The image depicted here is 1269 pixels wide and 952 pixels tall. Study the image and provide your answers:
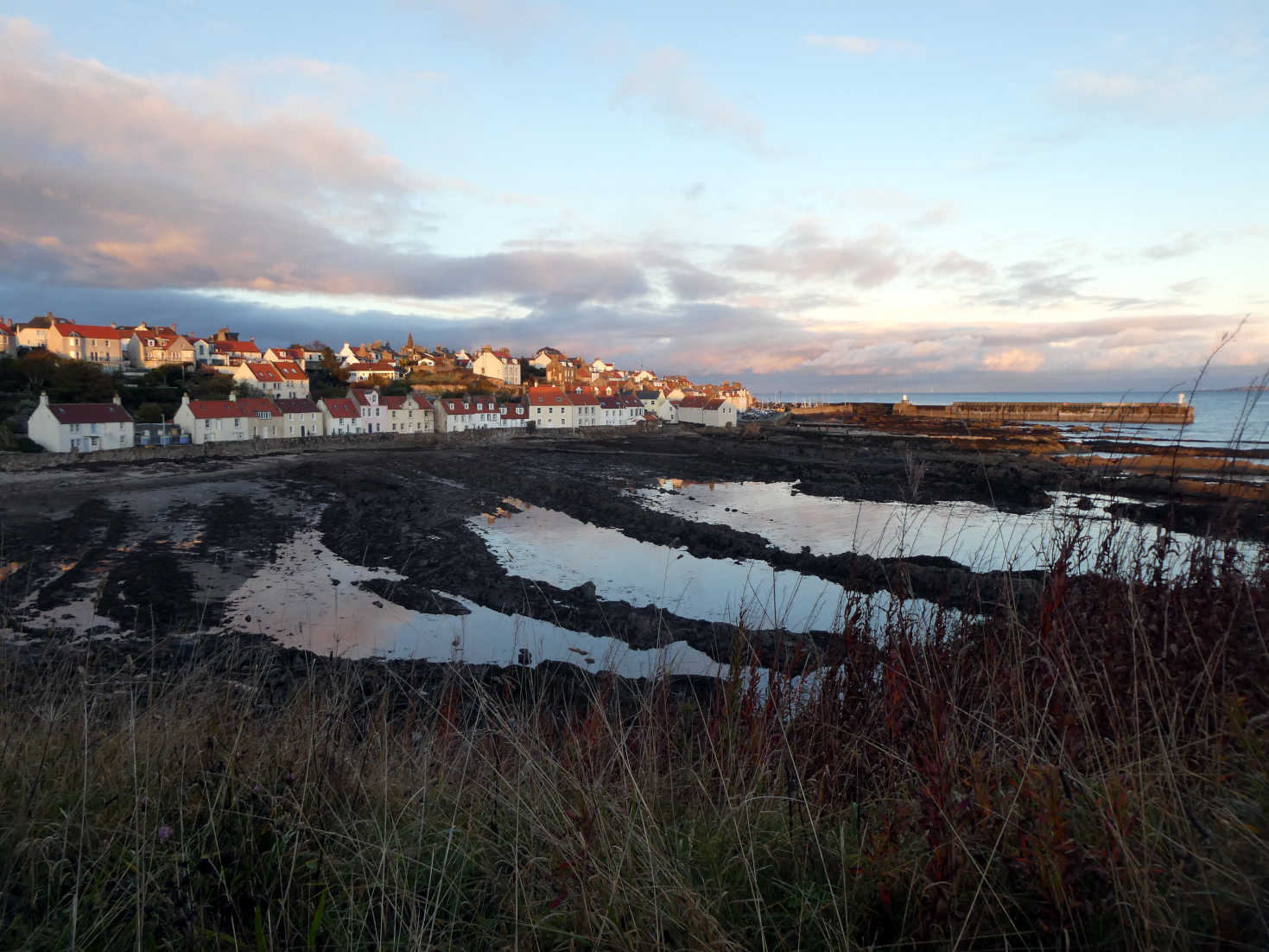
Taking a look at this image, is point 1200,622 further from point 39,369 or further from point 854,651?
point 39,369

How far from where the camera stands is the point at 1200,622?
271 centimetres

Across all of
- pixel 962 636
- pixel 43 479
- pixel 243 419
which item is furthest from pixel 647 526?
pixel 243 419

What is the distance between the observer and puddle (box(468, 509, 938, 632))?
12.9 meters

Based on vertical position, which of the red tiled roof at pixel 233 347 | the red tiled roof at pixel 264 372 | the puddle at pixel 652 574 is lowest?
the puddle at pixel 652 574

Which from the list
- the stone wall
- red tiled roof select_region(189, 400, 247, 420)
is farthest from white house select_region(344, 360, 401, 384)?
red tiled roof select_region(189, 400, 247, 420)

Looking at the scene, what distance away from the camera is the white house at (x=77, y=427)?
133 ft

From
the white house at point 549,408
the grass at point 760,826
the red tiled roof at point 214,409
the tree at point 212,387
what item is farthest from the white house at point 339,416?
the grass at point 760,826

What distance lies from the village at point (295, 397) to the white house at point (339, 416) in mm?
102

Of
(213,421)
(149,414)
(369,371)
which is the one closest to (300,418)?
(213,421)

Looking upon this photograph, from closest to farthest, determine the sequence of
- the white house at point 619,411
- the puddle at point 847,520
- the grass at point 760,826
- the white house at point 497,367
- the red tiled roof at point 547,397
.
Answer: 1. the grass at point 760,826
2. the puddle at point 847,520
3. the red tiled roof at point 547,397
4. the white house at point 619,411
5. the white house at point 497,367

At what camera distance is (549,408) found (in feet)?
247

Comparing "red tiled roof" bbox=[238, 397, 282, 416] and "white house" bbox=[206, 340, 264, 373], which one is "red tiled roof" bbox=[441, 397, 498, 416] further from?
"white house" bbox=[206, 340, 264, 373]

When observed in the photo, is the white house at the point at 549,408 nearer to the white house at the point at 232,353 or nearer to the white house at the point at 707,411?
the white house at the point at 707,411

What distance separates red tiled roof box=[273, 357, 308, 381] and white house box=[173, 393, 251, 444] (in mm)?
17072
